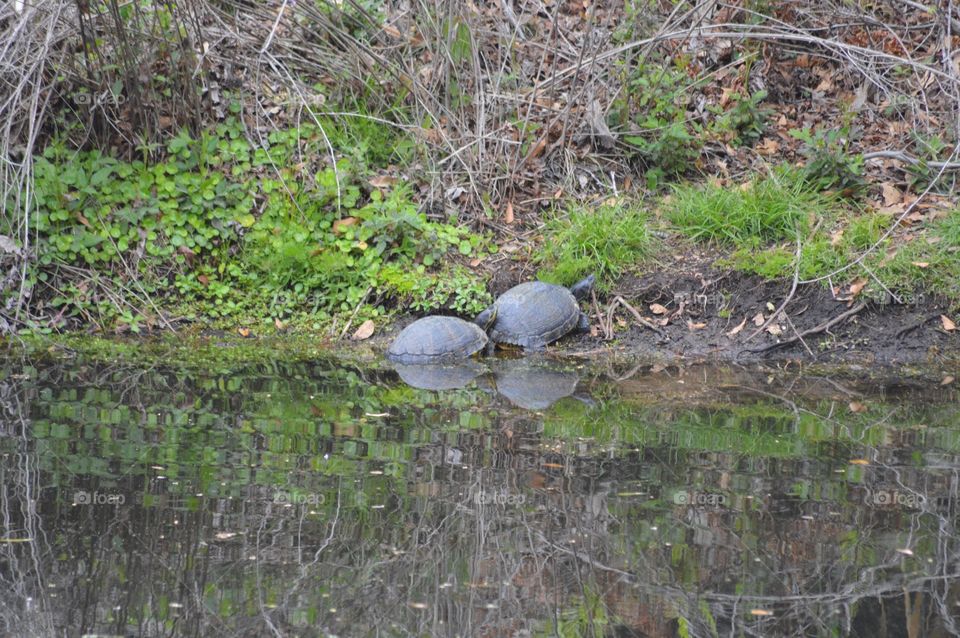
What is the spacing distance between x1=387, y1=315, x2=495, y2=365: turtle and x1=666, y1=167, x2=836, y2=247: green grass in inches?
88.0

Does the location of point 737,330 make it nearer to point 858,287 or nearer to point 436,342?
point 858,287

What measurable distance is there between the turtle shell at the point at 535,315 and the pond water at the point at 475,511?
4.29 feet

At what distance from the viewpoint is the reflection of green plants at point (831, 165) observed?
8305mm

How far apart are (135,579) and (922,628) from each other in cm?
270

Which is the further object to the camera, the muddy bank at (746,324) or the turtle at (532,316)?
the turtle at (532,316)

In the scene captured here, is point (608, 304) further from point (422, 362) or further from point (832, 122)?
point (832, 122)

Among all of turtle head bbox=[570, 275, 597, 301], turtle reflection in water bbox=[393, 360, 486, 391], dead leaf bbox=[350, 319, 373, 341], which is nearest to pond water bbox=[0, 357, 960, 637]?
turtle reflection in water bbox=[393, 360, 486, 391]

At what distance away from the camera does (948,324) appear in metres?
7.25

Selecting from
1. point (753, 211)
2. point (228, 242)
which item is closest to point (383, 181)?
point (228, 242)

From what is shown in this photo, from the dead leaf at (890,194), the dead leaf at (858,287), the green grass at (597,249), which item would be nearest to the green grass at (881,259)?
the dead leaf at (858,287)

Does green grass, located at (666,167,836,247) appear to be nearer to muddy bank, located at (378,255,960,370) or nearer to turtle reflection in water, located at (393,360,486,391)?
muddy bank, located at (378,255,960,370)

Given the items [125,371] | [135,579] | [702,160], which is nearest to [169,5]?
[125,371]

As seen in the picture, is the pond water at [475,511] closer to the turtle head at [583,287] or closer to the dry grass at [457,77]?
the turtle head at [583,287]

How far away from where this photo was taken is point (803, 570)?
11.4ft
